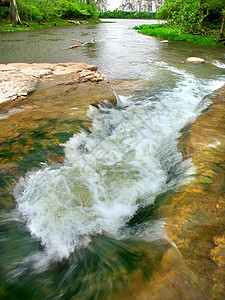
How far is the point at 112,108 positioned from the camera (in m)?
5.68

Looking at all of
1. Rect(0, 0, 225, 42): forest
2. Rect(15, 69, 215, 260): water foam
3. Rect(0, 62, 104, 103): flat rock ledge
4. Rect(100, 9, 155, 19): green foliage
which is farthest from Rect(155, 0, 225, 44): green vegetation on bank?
Rect(100, 9, 155, 19): green foliage

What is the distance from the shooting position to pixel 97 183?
325 centimetres

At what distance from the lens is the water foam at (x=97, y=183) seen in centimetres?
242

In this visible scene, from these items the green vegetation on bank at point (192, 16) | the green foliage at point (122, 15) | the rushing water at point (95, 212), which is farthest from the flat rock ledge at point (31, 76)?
the green foliage at point (122, 15)

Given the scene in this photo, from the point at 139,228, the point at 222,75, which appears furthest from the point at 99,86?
the point at 222,75

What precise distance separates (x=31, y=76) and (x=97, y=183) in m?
5.62

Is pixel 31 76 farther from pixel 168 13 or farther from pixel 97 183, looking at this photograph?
pixel 168 13

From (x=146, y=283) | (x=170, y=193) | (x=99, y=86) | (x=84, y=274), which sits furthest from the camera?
(x=99, y=86)

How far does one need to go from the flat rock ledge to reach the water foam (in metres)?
2.51

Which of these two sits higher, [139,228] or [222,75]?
[222,75]

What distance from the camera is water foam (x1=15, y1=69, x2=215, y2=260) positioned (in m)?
2.42

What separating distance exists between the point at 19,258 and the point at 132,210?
63.0 inches

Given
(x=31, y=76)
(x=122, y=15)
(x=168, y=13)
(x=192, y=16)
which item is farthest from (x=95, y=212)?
(x=122, y=15)

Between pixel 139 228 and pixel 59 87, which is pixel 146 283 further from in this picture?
pixel 59 87
